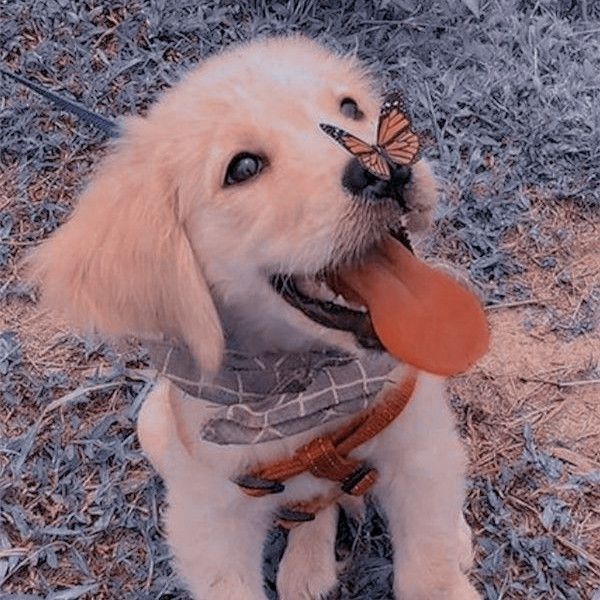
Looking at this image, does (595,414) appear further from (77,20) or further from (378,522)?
A: (77,20)

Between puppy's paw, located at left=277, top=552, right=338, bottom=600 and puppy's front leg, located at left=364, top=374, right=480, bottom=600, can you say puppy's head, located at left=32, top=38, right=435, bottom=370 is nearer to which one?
puppy's front leg, located at left=364, top=374, right=480, bottom=600

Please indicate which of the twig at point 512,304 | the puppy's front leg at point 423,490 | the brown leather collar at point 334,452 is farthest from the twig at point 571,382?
the brown leather collar at point 334,452

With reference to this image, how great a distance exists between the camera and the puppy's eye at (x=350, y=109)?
174 centimetres

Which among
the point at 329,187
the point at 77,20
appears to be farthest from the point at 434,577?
the point at 77,20

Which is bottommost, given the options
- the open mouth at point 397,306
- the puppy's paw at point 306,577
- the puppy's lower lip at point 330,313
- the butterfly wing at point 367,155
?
the puppy's paw at point 306,577

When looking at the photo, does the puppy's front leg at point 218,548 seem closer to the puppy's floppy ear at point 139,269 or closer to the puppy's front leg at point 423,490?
the puppy's front leg at point 423,490

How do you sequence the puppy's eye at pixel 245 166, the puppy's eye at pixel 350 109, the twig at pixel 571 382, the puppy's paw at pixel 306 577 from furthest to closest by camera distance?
the twig at pixel 571 382 < the puppy's paw at pixel 306 577 < the puppy's eye at pixel 350 109 < the puppy's eye at pixel 245 166

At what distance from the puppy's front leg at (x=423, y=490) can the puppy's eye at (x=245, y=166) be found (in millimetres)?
471

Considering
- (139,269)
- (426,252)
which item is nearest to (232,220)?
(139,269)

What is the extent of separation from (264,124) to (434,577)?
0.82 m

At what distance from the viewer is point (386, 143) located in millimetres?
1559

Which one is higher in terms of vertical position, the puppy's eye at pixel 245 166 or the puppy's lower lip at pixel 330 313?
the puppy's eye at pixel 245 166

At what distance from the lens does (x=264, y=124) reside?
5.32ft

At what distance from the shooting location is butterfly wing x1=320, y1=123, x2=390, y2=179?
1.51 meters
